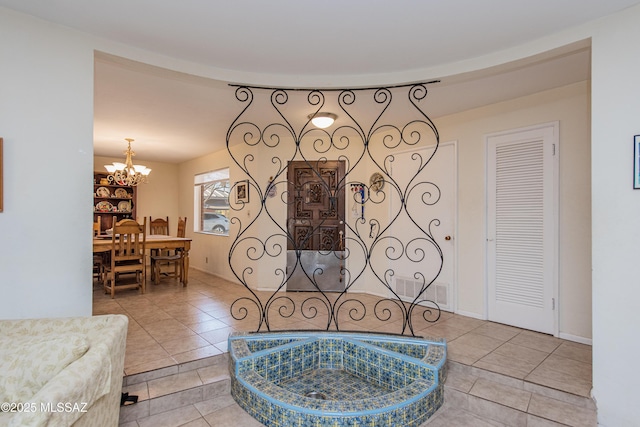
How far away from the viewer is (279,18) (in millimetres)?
2090

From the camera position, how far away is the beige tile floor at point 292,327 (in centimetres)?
226

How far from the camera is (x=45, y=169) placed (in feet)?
6.78

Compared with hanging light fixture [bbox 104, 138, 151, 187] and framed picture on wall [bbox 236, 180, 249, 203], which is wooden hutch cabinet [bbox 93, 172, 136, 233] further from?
framed picture on wall [bbox 236, 180, 249, 203]

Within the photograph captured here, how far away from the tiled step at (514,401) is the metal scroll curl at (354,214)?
86 centimetres

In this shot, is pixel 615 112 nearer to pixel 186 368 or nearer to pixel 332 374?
pixel 332 374

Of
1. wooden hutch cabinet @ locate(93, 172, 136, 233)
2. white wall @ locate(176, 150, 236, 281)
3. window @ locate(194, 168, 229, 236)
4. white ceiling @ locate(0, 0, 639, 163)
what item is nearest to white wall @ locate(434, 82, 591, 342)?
white ceiling @ locate(0, 0, 639, 163)

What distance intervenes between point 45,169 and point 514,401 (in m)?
3.40

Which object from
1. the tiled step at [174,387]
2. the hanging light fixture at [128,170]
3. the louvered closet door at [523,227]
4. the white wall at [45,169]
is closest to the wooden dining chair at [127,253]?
the hanging light fixture at [128,170]

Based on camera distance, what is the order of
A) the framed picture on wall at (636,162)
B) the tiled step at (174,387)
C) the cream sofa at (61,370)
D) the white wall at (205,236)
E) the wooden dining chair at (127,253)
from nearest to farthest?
the cream sofa at (61,370) → the framed picture on wall at (636,162) → the tiled step at (174,387) → the wooden dining chair at (127,253) → the white wall at (205,236)

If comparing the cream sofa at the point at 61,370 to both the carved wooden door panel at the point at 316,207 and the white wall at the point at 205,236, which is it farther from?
the white wall at the point at 205,236

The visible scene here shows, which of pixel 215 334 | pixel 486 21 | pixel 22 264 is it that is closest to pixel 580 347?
pixel 486 21

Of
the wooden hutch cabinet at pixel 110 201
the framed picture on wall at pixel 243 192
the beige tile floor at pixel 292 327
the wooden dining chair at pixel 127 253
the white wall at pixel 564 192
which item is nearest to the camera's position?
the beige tile floor at pixel 292 327

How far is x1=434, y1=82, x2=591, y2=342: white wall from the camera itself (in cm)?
302

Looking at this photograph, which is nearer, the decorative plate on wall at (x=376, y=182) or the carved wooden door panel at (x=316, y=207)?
the decorative plate on wall at (x=376, y=182)
